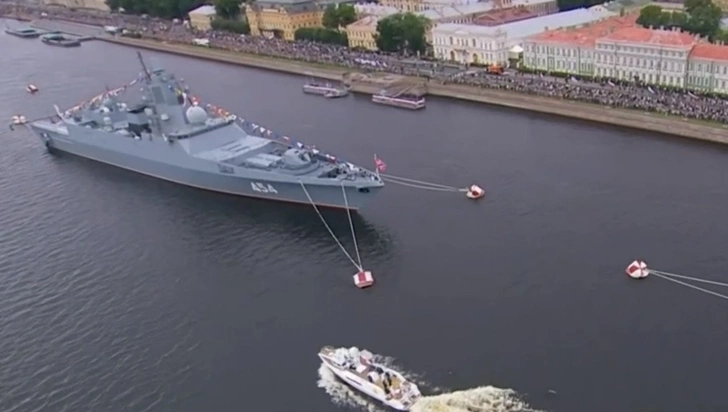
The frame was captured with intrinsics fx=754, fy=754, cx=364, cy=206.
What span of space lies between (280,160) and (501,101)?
86.0 ft

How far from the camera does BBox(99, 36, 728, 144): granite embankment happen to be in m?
58.4

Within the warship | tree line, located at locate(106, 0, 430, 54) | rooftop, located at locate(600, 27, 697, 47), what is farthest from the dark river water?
tree line, located at locate(106, 0, 430, 54)

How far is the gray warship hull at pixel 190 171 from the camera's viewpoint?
53375 millimetres

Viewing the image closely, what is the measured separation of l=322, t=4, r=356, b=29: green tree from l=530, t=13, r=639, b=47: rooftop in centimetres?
3172

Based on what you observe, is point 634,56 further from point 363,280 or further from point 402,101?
point 363,280

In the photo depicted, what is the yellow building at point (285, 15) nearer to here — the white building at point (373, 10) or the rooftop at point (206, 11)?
the white building at point (373, 10)

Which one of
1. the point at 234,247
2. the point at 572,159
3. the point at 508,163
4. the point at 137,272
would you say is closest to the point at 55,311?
the point at 137,272

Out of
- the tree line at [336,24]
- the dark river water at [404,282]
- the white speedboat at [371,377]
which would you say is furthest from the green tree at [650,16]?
the white speedboat at [371,377]

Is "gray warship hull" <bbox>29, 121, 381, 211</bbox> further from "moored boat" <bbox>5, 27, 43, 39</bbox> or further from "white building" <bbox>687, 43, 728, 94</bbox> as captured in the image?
"moored boat" <bbox>5, 27, 43, 39</bbox>

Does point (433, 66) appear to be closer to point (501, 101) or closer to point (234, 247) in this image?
point (501, 101)

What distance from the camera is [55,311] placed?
4322cm

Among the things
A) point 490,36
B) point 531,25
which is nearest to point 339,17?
point 531,25

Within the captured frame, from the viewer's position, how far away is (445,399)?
32656mm

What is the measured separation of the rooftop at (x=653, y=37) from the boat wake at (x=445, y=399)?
46.1 m
